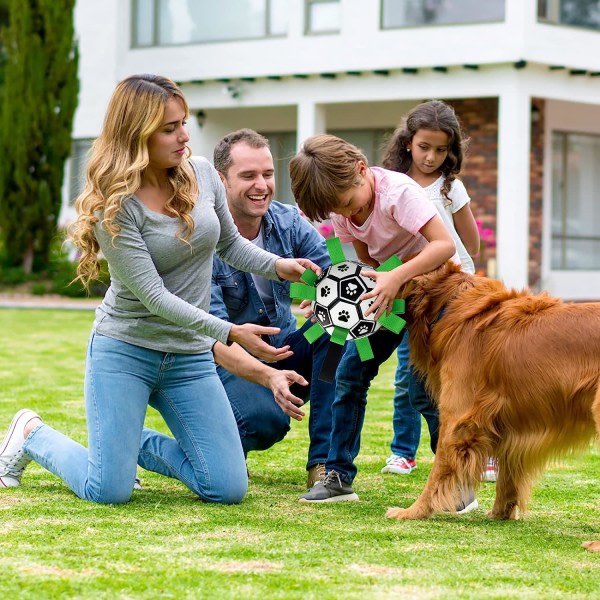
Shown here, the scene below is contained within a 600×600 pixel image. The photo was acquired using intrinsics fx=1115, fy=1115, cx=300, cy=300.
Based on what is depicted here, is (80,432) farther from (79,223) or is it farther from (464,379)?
(464,379)

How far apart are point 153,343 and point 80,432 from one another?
2057 mm

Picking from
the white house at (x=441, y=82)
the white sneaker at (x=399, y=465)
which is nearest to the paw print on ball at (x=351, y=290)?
the white sneaker at (x=399, y=465)

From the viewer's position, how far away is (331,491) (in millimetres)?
4871

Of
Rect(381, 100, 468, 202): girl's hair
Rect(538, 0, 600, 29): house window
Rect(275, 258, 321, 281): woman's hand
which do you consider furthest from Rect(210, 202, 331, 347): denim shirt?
Rect(538, 0, 600, 29): house window

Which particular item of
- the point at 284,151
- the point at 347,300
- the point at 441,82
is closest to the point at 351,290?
the point at 347,300

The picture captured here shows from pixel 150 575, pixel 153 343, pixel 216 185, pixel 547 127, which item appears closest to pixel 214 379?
pixel 153 343

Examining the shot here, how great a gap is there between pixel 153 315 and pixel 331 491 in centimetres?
109

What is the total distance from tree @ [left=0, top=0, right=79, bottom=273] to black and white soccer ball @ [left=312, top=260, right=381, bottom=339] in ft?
51.3

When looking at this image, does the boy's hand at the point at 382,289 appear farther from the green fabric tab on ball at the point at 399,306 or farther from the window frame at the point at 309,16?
the window frame at the point at 309,16

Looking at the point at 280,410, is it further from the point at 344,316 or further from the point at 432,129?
the point at 432,129

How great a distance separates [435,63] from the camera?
54.1ft

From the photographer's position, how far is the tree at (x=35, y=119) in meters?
19.3

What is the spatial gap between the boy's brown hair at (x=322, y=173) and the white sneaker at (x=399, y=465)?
1745mm

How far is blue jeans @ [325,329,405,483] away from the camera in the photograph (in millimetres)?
4895
